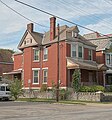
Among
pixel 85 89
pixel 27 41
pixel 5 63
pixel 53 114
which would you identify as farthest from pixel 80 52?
pixel 53 114

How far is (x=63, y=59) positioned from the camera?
4325 cm

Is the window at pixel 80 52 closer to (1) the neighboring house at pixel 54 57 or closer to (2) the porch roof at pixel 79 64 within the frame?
(1) the neighboring house at pixel 54 57

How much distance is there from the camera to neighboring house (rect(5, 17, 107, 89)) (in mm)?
42997

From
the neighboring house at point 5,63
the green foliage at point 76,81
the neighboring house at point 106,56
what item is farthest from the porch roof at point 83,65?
the neighboring house at point 5,63

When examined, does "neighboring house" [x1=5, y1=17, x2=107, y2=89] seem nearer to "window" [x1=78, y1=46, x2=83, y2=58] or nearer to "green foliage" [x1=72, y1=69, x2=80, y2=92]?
"window" [x1=78, y1=46, x2=83, y2=58]

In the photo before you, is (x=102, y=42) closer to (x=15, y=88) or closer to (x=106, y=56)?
(x=106, y=56)

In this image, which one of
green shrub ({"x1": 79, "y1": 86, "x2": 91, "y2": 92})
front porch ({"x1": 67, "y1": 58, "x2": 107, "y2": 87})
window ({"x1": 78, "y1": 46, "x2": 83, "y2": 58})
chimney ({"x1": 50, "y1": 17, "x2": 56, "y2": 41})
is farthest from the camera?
chimney ({"x1": 50, "y1": 17, "x2": 56, "y2": 41})

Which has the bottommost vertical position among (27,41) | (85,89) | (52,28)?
(85,89)

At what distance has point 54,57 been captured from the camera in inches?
1737

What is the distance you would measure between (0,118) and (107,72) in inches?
1403

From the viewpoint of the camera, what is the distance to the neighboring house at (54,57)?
141 feet

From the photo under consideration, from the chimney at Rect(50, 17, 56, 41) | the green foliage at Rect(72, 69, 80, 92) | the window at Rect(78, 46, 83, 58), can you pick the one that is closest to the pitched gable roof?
the chimney at Rect(50, 17, 56, 41)

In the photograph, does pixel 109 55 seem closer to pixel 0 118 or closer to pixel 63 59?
pixel 63 59

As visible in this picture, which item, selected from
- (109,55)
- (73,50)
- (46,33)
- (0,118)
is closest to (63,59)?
(73,50)
